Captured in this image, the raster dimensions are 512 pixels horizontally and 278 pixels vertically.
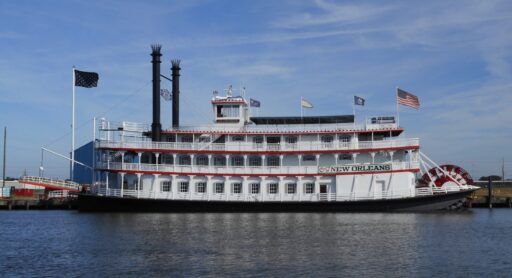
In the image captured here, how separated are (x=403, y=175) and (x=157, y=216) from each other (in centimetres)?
1800

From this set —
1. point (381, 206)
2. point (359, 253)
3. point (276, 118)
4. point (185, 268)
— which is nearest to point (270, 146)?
point (276, 118)

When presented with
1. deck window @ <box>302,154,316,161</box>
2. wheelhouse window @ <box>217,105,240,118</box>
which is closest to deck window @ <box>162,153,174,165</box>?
wheelhouse window @ <box>217,105,240,118</box>

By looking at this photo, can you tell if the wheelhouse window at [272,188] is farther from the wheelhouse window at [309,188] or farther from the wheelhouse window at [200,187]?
the wheelhouse window at [200,187]

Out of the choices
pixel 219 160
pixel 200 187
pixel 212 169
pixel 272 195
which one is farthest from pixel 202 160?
pixel 272 195

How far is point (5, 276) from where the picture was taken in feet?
70.3

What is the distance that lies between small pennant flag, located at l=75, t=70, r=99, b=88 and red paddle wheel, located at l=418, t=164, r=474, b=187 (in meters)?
26.9

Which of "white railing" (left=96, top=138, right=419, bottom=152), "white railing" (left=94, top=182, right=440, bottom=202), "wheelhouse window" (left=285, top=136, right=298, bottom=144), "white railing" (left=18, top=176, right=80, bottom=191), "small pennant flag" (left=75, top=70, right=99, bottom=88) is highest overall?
"small pennant flag" (left=75, top=70, right=99, bottom=88)

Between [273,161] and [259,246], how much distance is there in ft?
66.1

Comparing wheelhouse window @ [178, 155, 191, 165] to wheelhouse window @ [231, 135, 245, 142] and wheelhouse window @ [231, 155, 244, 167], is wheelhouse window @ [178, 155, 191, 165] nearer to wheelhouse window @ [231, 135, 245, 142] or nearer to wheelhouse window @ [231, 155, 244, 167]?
wheelhouse window @ [231, 155, 244, 167]

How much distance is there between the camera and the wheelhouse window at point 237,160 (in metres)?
47.4

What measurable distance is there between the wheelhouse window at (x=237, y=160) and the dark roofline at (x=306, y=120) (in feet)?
11.1

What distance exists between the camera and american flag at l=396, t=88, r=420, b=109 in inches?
1764

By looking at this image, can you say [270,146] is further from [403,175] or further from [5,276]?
[5,276]

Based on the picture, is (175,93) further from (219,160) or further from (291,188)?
(291,188)
